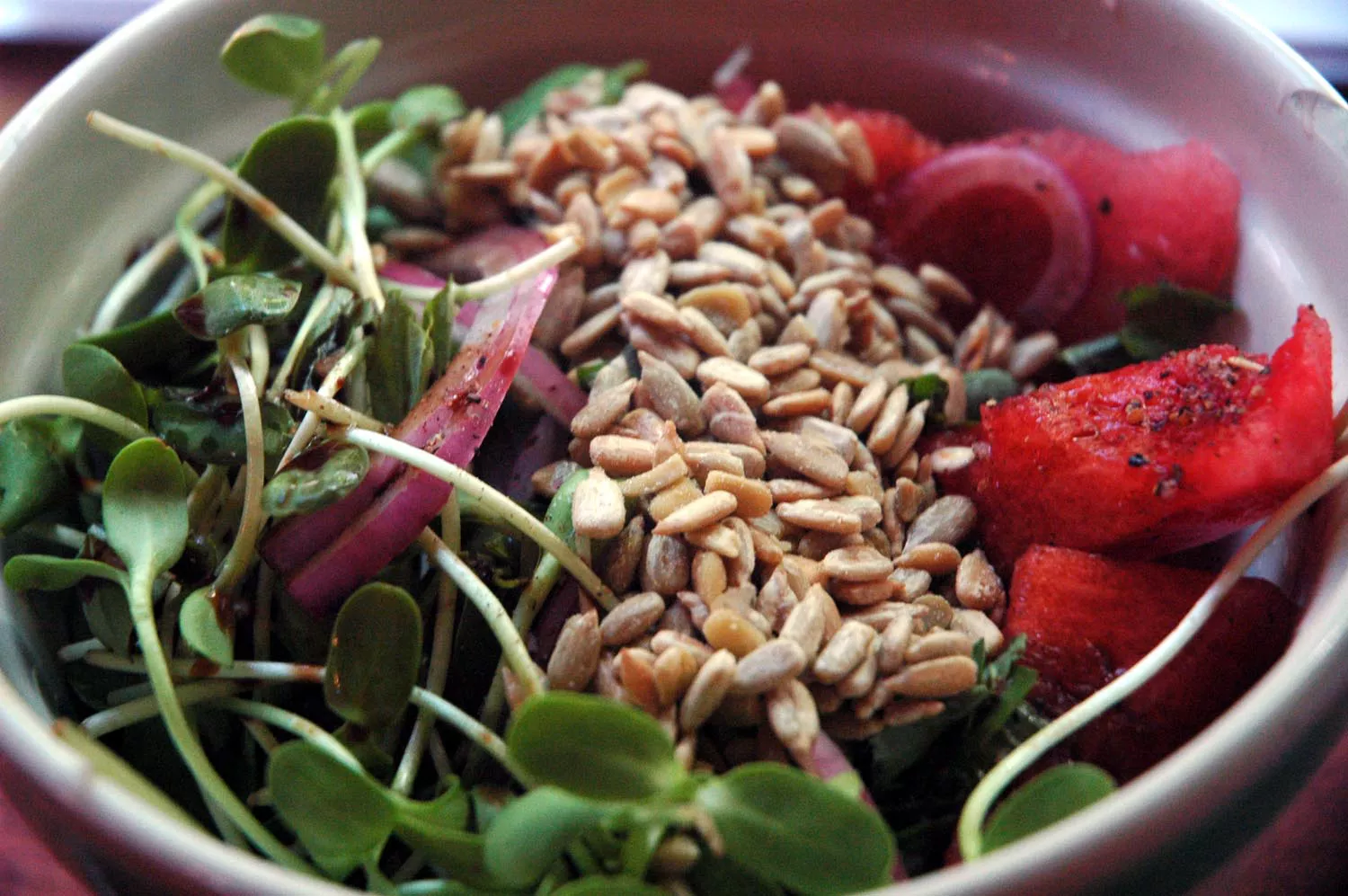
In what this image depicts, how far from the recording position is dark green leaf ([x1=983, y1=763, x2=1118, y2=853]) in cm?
70

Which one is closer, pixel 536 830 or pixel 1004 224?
pixel 536 830

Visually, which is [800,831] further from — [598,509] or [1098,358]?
[1098,358]

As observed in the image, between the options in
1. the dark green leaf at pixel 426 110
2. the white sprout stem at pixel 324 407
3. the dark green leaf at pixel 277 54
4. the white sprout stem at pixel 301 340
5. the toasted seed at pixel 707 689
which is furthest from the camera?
the dark green leaf at pixel 426 110

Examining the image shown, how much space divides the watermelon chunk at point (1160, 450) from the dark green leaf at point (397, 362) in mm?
488

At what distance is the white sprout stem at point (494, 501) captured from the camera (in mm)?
850

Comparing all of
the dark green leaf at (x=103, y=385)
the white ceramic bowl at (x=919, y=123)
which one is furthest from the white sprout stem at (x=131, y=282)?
the dark green leaf at (x=103, y=385)

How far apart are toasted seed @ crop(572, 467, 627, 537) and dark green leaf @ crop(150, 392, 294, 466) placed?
25 centimetres

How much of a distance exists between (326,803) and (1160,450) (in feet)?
2.13

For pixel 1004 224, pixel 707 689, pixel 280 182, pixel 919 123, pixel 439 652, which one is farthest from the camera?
pixel 919 123

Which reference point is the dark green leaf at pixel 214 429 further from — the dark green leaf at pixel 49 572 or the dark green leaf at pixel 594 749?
the dark green leaf at pixel 594 749

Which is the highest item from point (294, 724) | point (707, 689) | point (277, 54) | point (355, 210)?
point (277, 54)

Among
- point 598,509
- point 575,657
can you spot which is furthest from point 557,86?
point 575,657

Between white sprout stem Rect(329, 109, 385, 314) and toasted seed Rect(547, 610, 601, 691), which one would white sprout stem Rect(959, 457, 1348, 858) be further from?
white sprout stem Rect(329, 109, 385, 314)

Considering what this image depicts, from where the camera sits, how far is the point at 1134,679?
2.63 ft
